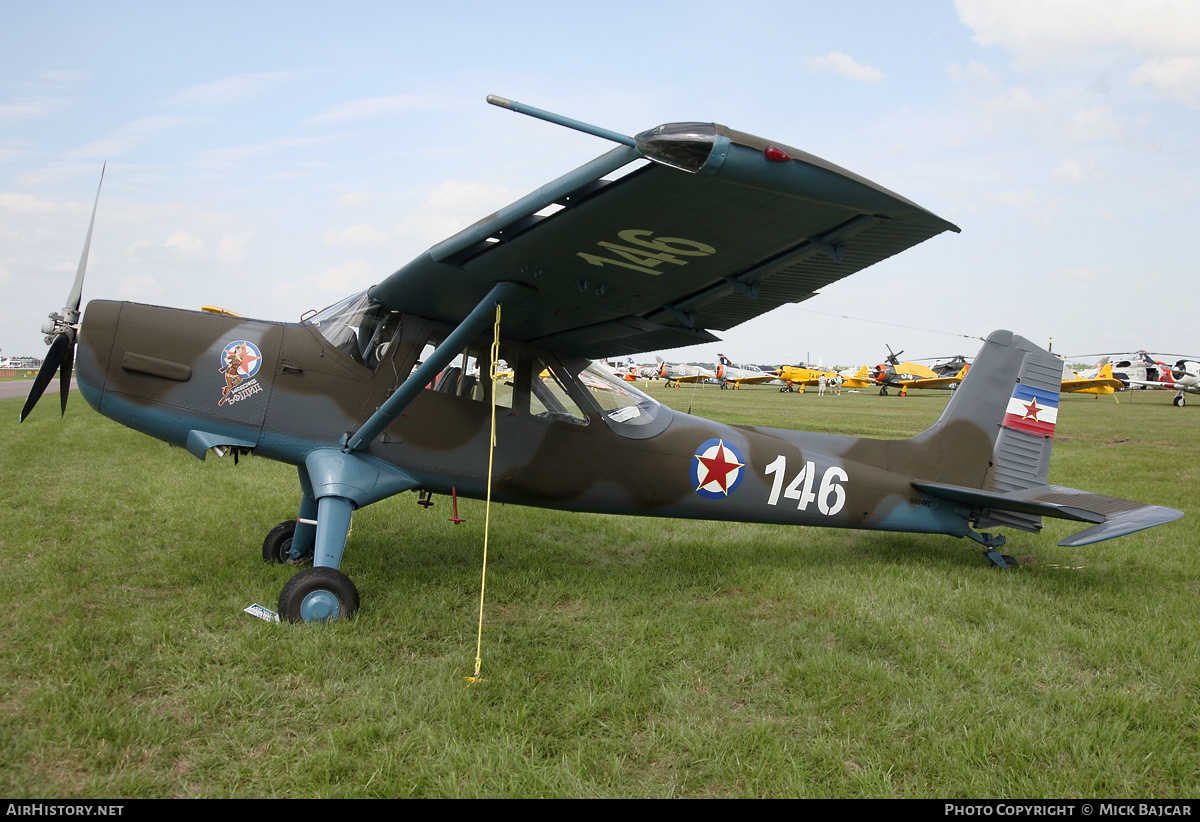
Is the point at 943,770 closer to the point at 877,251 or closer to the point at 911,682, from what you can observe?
the point at 911,682

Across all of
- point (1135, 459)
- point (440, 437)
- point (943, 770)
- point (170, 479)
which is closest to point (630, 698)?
point (943, 770)

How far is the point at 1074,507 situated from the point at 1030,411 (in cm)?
148

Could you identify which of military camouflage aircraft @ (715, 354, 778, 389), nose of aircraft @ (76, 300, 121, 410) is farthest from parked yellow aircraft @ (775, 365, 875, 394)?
nose of aircraft @ (76, 300, 121, 410)

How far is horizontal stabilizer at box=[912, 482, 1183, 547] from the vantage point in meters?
5.24

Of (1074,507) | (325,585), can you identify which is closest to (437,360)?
(325,585)

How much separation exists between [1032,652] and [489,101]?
4.43 m

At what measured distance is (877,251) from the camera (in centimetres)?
365

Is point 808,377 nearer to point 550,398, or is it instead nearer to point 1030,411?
point 1030,411

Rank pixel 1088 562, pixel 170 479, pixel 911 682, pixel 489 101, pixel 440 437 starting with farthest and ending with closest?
pixel 170 479 < pixel 1088 562 < pixel 440 437 < pixel 911 682 < pixel 489 101

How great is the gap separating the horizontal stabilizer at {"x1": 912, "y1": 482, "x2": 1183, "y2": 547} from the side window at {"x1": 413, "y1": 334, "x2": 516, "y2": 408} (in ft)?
13.0

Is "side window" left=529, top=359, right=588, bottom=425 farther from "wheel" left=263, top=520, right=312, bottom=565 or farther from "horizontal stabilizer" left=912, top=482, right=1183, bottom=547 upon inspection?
"horizontal stabilizer" left=912, top=482, right=1183, bottom=547

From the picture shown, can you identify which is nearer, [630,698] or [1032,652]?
[630,698]

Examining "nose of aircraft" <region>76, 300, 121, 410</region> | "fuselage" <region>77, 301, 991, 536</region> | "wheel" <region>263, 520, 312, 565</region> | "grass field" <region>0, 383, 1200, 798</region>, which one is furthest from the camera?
"wheel" <region>263, 520, 312, 565</region>

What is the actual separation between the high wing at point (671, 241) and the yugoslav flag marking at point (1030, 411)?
3.60 meters
